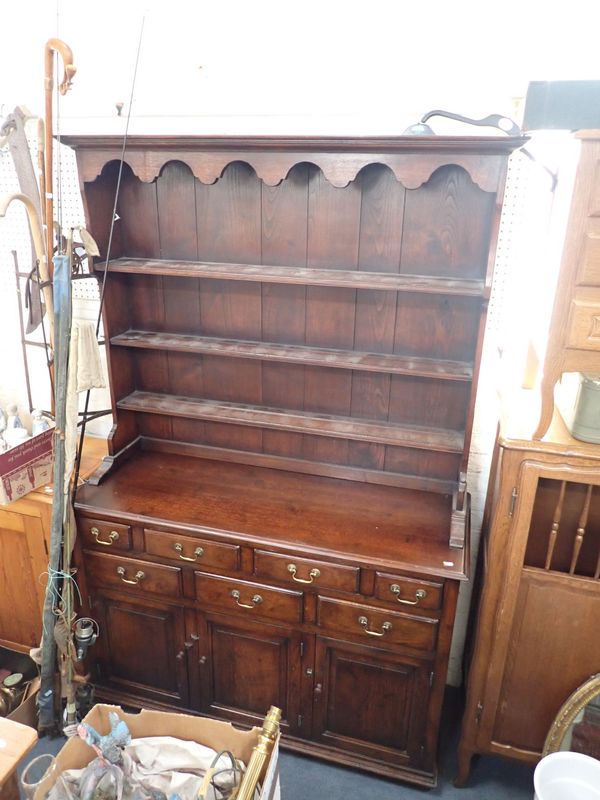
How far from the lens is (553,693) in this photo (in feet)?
6.26

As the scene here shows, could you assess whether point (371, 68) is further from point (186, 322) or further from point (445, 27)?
point (186, 322)

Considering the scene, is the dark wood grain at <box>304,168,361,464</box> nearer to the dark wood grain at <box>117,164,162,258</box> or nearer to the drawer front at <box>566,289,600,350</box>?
the dark wood grain at <box>117,164,162,258</box>

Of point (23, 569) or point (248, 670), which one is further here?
point (23, 569)

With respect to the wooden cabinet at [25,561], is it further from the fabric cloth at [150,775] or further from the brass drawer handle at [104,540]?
the fabric cloth at [150,775]

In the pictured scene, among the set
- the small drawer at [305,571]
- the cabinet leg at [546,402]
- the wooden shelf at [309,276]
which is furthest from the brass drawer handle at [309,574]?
the wooden shelf at [309,276]

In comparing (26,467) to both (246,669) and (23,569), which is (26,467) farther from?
(246,669)

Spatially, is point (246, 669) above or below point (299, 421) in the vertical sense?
below

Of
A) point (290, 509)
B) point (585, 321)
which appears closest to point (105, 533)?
point (290, 509)

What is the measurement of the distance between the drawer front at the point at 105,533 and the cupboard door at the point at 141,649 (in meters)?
0.23

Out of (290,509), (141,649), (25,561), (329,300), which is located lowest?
(141,649)

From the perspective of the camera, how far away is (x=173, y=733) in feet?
5.71

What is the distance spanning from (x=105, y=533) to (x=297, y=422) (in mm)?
797

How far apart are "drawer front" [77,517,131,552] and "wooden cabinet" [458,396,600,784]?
1.24 meters

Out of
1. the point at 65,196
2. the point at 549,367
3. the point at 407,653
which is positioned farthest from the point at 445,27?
the point at 407,653
